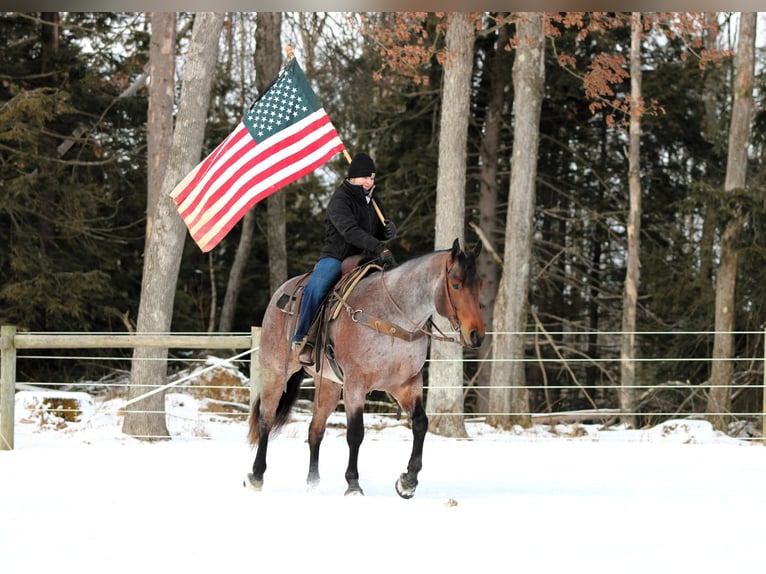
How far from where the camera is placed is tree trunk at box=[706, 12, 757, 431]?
50.2 ft

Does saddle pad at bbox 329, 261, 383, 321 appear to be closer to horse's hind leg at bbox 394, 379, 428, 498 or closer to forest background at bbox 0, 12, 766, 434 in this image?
horse's hind leg at bbox 394, 379, 428, 498

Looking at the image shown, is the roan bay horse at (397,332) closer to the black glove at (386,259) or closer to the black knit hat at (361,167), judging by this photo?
the black glove at (386,259)

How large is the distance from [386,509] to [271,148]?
3.46 metres

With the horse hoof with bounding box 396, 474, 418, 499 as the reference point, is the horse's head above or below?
above

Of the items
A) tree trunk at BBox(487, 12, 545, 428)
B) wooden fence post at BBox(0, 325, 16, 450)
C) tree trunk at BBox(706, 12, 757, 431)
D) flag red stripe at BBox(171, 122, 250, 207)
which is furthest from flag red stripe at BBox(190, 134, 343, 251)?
tree trunk at BBox(706, 12, 757, 431)

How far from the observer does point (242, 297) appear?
23.0 meters

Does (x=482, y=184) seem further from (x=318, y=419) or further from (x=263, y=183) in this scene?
(x=318, y=419)

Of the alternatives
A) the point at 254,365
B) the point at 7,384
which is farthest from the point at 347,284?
the point at 7,384

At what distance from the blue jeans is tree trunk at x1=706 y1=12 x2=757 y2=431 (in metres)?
9.31

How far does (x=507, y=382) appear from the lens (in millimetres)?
15266

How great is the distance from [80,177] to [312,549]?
638 inches

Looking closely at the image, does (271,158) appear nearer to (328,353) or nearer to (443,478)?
(328,353)

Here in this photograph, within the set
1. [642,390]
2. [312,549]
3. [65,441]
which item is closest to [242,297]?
[642,390]

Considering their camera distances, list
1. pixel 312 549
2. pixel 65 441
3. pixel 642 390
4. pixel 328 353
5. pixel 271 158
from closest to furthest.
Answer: pixel 312 549, pixel 328 353, pixel 271 158, pixel 65 441, pixel 642 390
